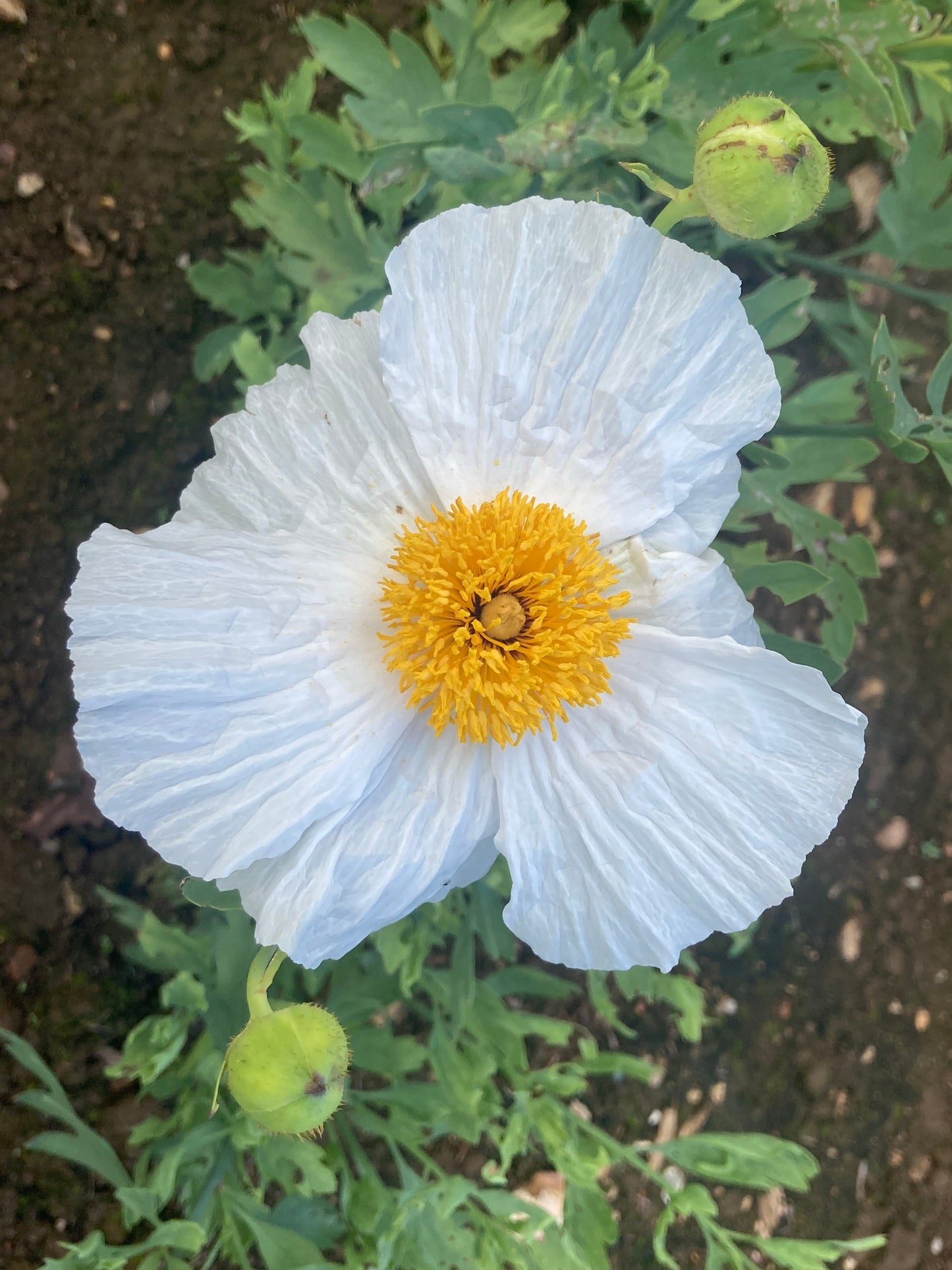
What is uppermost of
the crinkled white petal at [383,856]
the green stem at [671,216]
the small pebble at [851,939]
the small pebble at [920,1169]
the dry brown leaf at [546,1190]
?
the green stem at [671,216]

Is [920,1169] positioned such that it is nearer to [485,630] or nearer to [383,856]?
[383,856]

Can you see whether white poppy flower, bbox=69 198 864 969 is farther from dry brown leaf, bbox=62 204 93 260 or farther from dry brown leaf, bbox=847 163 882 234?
dry brown leaf, bbox=847 163 882 234

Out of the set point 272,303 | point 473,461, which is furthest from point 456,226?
point 272,303

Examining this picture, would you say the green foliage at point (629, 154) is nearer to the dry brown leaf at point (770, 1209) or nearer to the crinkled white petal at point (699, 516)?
the crinkled white petal at point (699, 516)

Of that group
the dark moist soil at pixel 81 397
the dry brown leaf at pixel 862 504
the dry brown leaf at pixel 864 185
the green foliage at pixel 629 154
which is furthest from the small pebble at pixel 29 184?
the dry brown leaf at pixel 862 504

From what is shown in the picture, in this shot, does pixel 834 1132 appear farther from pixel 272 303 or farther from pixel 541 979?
pixel 272 303

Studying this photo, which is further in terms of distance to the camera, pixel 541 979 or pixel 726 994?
pixel 726 994

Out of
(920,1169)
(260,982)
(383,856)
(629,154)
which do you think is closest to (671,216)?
(629,154)
